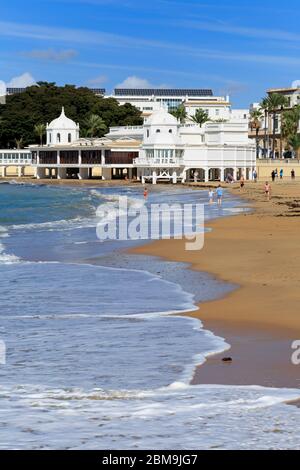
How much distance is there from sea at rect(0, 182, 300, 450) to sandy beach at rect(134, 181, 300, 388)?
0.33 metres

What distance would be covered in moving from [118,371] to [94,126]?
10490cm

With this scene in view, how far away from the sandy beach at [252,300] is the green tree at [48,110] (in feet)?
291

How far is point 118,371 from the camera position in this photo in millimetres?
9234

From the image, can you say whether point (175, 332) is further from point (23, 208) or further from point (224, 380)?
point (23, 208)

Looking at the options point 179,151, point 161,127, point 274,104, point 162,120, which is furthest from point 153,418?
point 274,104

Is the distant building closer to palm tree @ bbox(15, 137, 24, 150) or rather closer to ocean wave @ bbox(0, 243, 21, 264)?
palm tree @ bbox(15, 137, 24, 150)

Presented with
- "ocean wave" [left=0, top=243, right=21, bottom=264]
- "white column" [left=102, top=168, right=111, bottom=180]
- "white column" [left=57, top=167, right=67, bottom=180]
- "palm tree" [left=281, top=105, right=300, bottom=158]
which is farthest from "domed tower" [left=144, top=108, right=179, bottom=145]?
"ocean wave" [left=0, top=243, right=21, bottom=264]

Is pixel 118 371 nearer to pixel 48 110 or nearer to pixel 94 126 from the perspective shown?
pixel 94 126

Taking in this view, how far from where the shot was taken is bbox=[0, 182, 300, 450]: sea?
698 cm

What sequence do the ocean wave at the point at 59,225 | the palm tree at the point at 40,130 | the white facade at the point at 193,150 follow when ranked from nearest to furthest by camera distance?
the ocean wave at the point at 59,225 → the white facade at the point at 193,150 → the palm tree at the point at 40,130

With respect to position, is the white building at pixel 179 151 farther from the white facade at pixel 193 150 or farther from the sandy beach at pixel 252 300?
the sandy beach at pixel 252 300

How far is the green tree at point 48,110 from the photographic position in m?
116

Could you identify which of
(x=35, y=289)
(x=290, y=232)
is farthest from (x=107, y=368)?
(x=290, y=232)

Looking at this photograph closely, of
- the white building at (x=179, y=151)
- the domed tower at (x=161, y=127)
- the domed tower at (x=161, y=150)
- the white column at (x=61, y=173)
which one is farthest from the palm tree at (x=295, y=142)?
the white column at (x=61, y=173)
